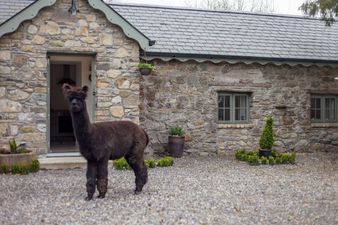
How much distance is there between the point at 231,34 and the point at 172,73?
3171 millimetres

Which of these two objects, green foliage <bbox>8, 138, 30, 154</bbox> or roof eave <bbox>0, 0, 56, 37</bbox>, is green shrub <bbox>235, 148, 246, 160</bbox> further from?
roof eave <bbox>0, 0, 56, 37</bbox>

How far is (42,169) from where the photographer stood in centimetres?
1172

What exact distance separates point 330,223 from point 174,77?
331 inches

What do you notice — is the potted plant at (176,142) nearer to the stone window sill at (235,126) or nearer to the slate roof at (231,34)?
the stone window sill at (235,126)

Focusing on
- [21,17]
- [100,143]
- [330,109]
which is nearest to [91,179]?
[100,143]

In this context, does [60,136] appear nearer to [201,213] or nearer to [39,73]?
[39,73]

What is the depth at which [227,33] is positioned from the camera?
656 inches

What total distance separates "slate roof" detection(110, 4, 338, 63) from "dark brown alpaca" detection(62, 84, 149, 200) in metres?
5.65

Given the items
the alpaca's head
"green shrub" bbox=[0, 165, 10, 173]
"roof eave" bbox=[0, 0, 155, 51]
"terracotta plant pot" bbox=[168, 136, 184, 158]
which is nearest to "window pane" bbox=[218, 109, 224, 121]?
"terracotta plant pot" bbox=[168, 136, 184, 158]

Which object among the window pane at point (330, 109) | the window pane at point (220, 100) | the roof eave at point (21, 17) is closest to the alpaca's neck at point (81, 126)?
the roof eave at point (21, 17)

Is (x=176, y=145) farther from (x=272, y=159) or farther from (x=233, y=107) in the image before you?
(x=272, y=159)

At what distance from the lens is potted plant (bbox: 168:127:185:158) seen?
558 inches

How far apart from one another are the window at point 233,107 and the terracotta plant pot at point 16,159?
250 inches

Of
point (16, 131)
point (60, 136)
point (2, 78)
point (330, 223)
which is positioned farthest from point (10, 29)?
point (330, 223)
